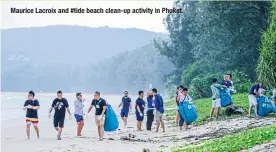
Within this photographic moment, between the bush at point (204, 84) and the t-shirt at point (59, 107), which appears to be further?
the bush at point (204, 84)

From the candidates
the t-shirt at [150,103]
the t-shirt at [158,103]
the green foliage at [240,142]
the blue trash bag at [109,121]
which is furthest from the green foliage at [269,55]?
the t-shirt at [150,103]

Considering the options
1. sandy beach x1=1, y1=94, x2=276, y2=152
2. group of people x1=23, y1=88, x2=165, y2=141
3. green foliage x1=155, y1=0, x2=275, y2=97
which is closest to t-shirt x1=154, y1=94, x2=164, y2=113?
group of people x1=23, y1=88, x2=165, y2=141

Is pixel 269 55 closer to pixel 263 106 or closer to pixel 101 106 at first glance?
pixel 263 106

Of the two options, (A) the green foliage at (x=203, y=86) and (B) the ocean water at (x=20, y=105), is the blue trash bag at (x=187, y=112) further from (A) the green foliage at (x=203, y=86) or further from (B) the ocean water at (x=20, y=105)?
(B) the ocean water at (x=20, y=105)

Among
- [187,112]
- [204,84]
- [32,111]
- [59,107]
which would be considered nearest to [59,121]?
[59,107]

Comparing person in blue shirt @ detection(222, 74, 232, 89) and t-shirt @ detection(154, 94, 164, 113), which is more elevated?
person in blue shirt @ detection(222, 74, 232, 89)

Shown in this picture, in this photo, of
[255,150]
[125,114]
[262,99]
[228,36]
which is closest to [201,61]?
[228,36]

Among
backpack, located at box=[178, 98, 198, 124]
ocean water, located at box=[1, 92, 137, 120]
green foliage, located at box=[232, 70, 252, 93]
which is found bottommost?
ocean water, located at box=[1, 92, 137, 120]

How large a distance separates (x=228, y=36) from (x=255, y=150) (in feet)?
108

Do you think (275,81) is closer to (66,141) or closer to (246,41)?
(66,141)

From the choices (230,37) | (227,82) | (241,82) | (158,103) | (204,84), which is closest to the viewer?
(158,103)

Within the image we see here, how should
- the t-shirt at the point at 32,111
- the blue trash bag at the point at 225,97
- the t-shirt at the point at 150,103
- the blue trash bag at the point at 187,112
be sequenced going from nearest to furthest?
the t-shirt at the point at 32,111
the blue trash bag at the point at 187,112
the blue trash bag at the point at 225,97
the t-shirt at the point at 150,103

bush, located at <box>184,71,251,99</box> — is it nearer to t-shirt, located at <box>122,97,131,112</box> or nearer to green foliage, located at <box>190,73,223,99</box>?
green foliage, located at <box>190,73,223,99</box>

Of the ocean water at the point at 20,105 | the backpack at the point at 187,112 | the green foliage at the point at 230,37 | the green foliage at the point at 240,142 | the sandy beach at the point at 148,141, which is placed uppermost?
the green foliage at the point at 230,37
